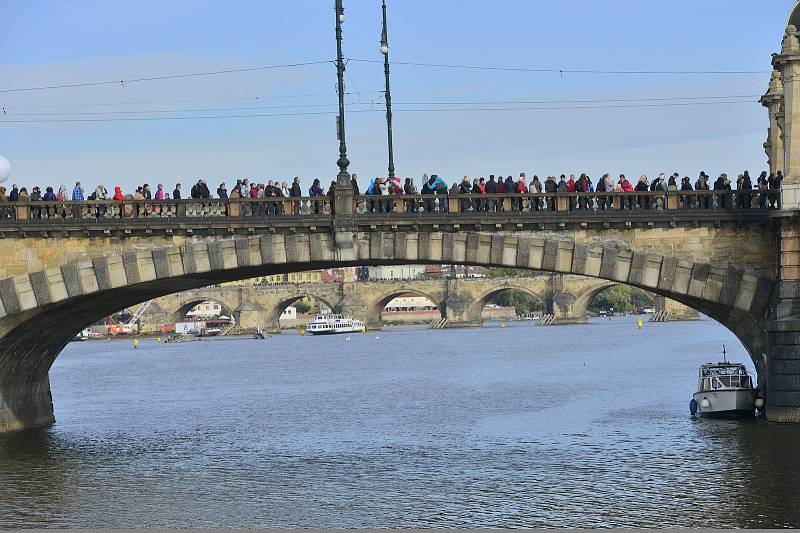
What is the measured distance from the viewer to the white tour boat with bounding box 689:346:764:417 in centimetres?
4878

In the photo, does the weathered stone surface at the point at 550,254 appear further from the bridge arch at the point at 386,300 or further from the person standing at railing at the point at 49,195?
the bridge arch at the point at 386,300

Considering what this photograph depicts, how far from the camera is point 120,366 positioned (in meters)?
107

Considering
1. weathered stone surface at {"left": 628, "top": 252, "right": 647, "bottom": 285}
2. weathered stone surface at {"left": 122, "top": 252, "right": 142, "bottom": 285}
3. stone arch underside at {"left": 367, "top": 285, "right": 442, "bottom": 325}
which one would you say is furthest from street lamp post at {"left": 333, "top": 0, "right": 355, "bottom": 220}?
stone arch underside at {"left": 367, "top": 285, "right": 442, "bottom": 325}

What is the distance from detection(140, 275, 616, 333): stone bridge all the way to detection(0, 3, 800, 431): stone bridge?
127 m

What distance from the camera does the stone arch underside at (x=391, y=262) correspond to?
43938 mm

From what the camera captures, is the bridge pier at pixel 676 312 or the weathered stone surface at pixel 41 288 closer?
the weathered stone surface at pixel 41 288

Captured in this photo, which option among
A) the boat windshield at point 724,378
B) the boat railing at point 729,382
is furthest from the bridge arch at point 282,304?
the boat railing at point 729,382

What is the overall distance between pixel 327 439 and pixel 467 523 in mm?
18017

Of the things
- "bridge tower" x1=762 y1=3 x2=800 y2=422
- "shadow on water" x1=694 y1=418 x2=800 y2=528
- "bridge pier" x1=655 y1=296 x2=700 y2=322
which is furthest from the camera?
"bridge pier" x1=655 y1=296 x2=700 y2=322

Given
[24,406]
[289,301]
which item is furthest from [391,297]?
[24,406]

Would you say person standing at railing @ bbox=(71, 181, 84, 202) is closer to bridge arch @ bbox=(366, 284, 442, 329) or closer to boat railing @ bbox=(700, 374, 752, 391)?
boat railing @ bbox=(700, 374, 752, 391)

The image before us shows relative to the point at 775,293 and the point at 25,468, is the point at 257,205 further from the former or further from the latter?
the point at 775,293

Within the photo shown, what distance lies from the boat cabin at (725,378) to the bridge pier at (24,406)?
80.9 ft

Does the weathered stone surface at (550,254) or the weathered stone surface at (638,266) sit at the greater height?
the weathered stone surface at (550,254)
